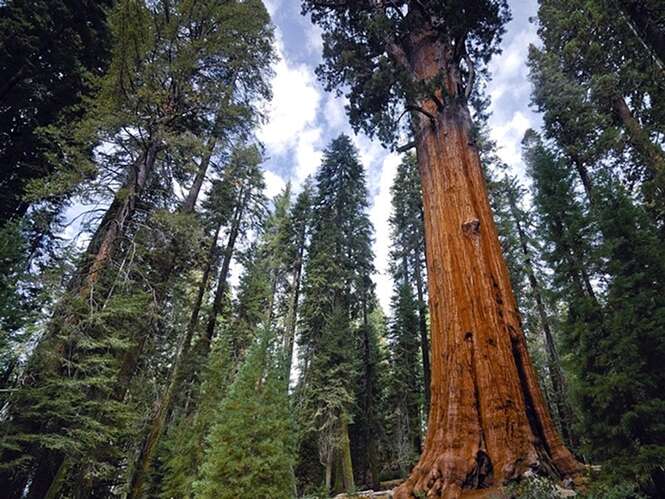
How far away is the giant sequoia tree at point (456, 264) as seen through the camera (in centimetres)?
327

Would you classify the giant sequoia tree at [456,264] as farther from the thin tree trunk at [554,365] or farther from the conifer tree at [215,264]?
the thin tree trunk at [554,365]

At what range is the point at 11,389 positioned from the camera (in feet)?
16.6

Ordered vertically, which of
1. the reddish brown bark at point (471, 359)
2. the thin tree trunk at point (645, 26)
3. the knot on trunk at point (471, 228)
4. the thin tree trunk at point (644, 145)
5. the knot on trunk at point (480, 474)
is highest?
the thin tree trunk at point (644, 145)

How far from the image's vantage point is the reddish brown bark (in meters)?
3.19

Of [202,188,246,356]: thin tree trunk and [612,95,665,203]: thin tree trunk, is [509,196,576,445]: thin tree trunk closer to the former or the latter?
[612,95,665,203]: thin tree trunk

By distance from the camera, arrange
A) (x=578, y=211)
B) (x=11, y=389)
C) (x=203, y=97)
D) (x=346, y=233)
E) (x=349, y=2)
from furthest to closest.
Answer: (x=346, y=233) → (x=578, y=211) → (x=203, y=97) → (x=349, y=2) → (x=11, y=389)

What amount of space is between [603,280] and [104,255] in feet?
36.9

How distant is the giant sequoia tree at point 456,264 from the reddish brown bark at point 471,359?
1 centimetres

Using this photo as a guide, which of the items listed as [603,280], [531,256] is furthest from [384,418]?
[603,280]

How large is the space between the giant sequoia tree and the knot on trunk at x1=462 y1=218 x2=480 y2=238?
1 cm

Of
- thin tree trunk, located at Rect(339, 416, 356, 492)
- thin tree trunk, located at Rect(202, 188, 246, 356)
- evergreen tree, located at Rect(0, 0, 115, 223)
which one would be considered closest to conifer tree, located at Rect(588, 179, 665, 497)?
thin tree trunk, located at Rect(339, 416, 356, 492)

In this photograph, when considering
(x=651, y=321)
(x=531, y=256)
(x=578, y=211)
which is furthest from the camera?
(x=531, y=256)

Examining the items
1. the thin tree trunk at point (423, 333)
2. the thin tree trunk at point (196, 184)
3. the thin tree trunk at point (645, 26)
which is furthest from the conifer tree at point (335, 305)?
the thin tree trunk at point (645, 26)

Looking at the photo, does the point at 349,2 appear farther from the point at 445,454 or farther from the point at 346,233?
the point at 346,233
